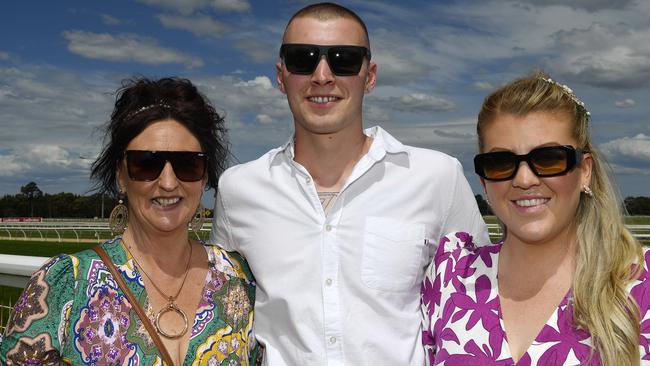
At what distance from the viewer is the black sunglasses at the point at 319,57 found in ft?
11.4

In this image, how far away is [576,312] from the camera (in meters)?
2.47

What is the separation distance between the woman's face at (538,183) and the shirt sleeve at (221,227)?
5.08 ft

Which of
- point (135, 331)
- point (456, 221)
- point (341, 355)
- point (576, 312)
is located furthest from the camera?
point (456, 221)

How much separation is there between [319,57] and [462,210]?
1.11m

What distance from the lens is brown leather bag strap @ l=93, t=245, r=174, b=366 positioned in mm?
2689

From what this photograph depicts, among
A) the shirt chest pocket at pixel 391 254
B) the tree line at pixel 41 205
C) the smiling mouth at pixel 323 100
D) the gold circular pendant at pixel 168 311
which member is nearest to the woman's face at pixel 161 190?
the gold circular pendant at pixel 168 311

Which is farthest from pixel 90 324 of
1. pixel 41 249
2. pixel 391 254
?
pixel 41 249

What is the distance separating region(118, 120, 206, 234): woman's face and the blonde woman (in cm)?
131

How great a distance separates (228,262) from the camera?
10.7ft

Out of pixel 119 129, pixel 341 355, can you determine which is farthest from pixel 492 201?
pixel 119 129

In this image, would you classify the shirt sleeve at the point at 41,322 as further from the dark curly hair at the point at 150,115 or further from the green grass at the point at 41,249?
the green grass at the point at 41,249

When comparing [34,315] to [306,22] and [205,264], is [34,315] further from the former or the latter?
[306,22]

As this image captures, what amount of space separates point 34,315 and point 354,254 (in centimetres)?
141

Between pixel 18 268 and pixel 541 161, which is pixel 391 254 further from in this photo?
pixel 18 268
